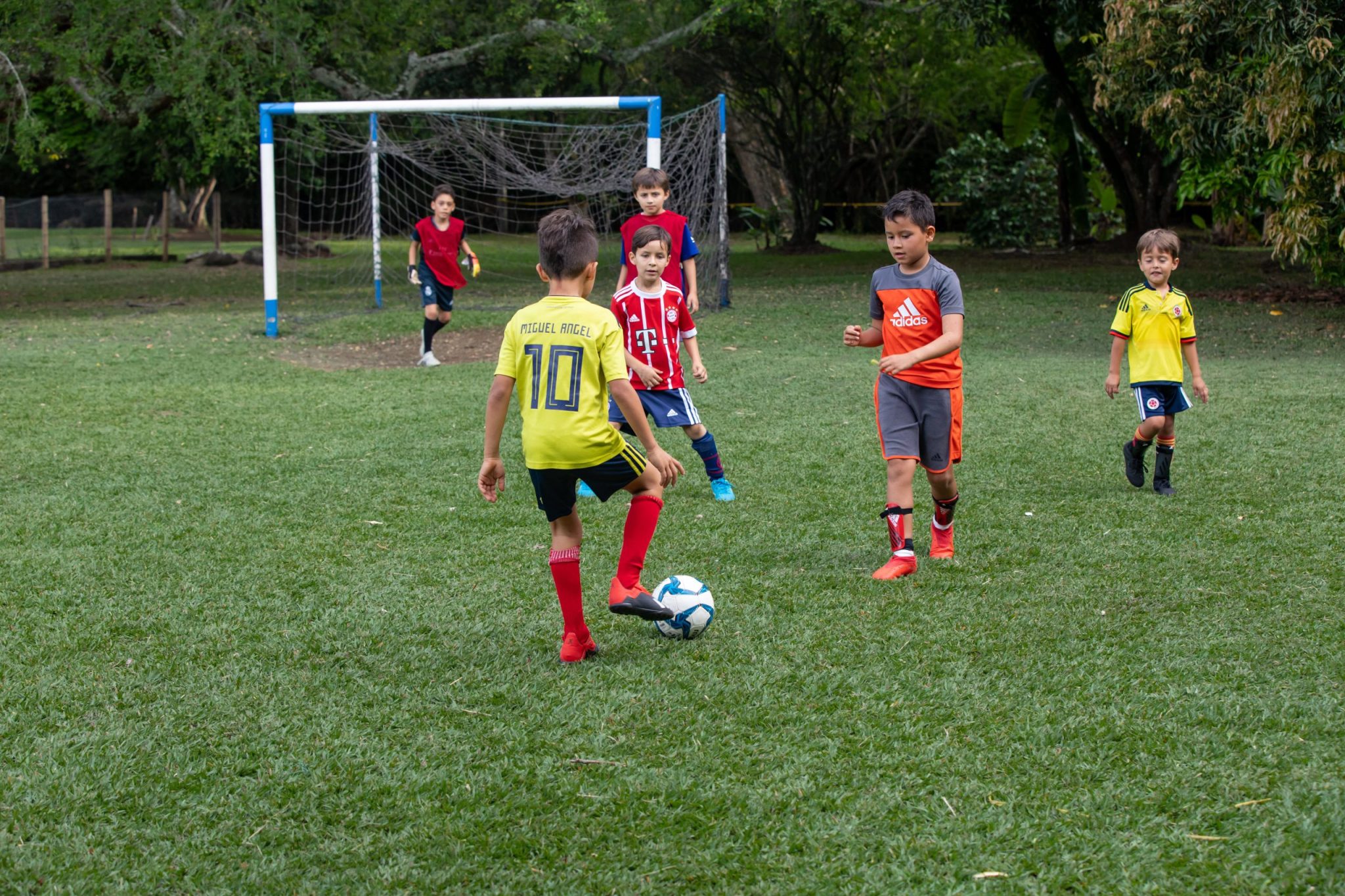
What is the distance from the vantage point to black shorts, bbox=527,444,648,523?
154 inches

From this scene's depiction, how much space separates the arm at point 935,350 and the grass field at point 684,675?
862 millimetres

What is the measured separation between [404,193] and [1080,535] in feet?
54.5

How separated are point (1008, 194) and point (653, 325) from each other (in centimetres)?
2102

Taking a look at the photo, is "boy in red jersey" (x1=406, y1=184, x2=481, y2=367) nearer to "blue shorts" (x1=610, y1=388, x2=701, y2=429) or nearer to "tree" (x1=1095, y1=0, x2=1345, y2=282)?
"blue shorts" (x1=610, y1=388, x2=701, y2=429)

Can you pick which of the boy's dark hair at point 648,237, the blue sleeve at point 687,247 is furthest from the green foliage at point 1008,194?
the boy's dark hair at point 648,237

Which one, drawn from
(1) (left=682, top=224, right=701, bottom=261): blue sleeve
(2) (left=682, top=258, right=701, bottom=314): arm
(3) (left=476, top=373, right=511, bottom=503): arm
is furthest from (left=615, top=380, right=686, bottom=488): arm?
(1) (left=682, top=224, right=701, bottom=261): blue sleeve

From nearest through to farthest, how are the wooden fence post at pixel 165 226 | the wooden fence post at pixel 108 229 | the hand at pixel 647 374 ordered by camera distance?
the hand at pixel 647 374
the wooden fence post at pixel 108 229
the wooden fence post at pixel 165 226

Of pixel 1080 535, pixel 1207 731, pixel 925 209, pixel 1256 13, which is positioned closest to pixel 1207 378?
pixel 1256 13

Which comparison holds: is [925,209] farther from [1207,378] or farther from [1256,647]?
[1207,378]

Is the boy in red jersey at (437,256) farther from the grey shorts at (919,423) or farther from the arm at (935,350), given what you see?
the arm at (935,350)

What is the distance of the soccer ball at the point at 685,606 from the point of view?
13.7 ft

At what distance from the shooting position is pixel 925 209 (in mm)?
4867

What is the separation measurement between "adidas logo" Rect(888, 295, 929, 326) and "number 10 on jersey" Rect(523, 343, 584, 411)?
175 centimetres

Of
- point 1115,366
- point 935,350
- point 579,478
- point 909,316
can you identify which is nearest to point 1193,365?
point 1115,366
